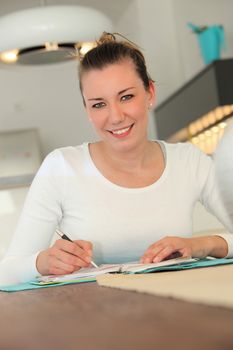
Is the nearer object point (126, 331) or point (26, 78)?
point (126, 331)

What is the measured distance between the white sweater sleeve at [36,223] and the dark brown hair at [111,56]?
0.25m

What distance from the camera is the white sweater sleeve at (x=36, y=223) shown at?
1.37m

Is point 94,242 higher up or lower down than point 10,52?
lower down

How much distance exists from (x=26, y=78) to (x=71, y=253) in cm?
469

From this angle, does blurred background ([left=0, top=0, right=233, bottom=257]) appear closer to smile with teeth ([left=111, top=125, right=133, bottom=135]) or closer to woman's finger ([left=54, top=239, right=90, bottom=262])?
smile with teeth ([left=111, top=125, right=133, bottom=135])

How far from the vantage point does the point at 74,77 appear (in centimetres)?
582

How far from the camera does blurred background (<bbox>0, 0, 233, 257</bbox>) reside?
4.71 m

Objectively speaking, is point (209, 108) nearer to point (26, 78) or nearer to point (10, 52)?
point (10, 52)

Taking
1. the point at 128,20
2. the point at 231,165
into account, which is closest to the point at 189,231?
the point at 231,165

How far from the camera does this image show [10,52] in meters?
2.40

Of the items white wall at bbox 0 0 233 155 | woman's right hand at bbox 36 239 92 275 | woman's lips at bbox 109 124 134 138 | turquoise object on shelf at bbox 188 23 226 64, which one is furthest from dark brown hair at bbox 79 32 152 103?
white wall at bbox 0 0 233 155

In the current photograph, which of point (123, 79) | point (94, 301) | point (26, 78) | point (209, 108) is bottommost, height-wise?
point (94, 301)

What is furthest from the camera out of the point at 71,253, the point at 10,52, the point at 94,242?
the point at 10,52

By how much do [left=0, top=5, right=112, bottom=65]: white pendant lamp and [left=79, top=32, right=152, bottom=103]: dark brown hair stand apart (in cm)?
65
